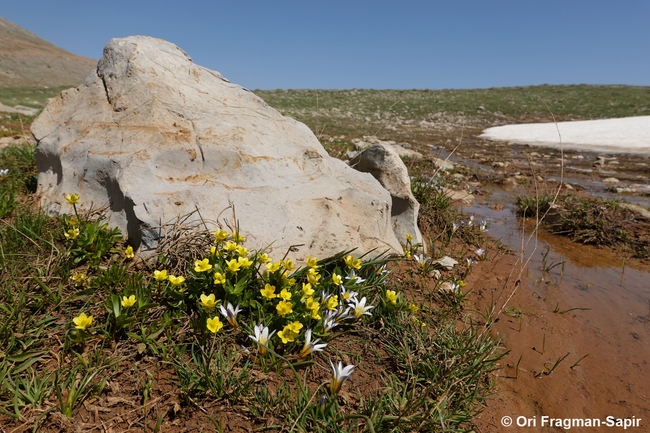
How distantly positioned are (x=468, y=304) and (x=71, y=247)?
340cm

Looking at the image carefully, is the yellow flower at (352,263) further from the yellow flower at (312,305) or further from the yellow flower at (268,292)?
the yellow flower at (268,292)

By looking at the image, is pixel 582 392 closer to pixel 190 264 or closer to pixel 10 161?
pixel 190 264

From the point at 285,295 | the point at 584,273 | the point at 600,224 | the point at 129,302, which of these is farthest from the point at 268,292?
the point at 600,224

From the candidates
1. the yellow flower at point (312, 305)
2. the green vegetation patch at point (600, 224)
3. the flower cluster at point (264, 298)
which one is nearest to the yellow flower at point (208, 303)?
the flower cluster at point (264, 298)

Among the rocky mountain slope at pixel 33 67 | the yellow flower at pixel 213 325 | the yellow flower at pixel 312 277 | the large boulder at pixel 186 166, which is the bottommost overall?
the yellow flower at pixel 213 325

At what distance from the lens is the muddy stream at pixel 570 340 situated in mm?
2484

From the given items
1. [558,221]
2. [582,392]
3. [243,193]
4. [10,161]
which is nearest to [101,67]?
[10,161]

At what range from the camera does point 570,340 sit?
321cm

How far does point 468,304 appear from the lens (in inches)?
140

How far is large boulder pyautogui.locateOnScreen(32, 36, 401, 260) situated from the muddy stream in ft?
4.26

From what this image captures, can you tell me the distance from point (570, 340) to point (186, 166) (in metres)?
3.66

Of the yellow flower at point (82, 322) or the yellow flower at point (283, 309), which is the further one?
the yellow flower at point (283, 309)

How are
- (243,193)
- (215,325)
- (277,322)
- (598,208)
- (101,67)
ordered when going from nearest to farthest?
1. (215,325)
2. (277,322)
3. (243,193)
4. (101,67)
5. (598,208)

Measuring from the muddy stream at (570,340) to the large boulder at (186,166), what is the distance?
4.26 ft
